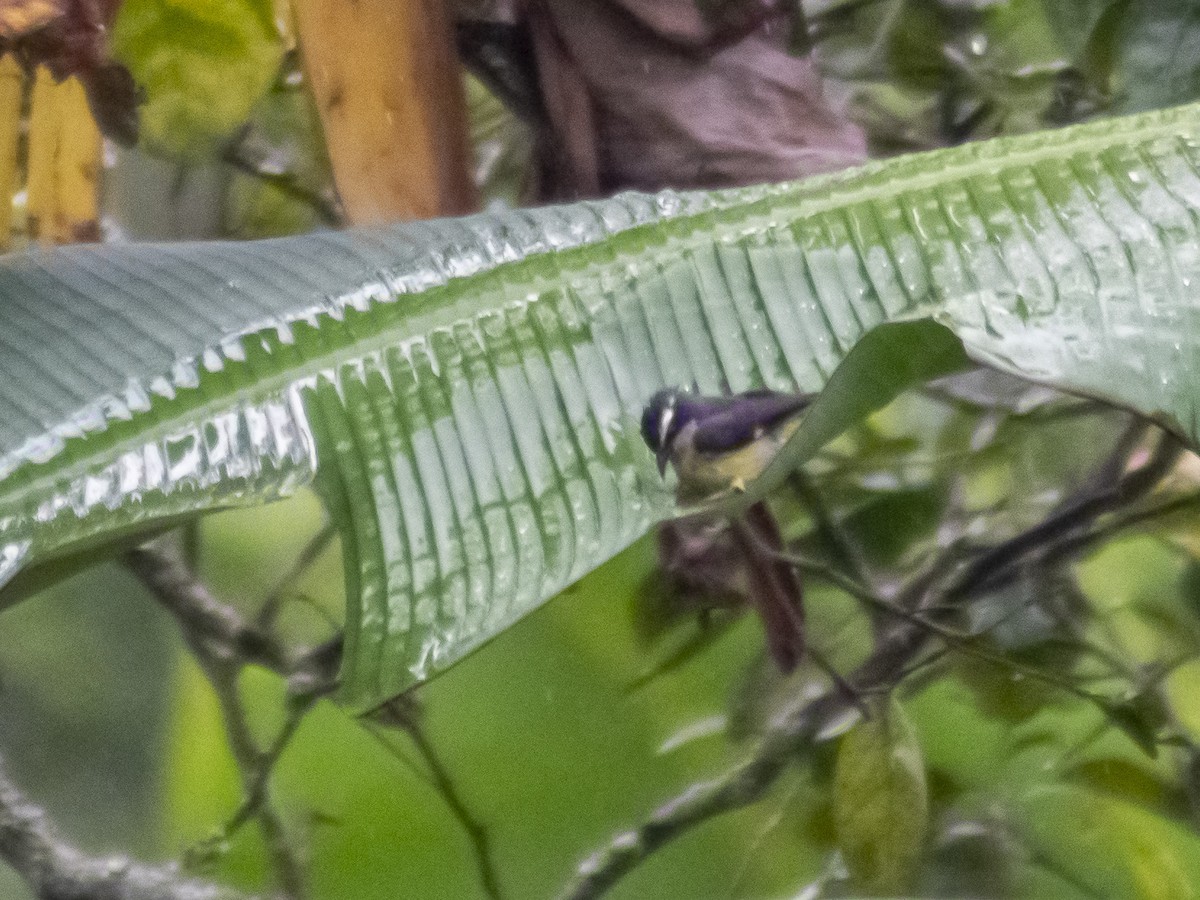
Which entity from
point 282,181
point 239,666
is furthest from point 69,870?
point 282,181

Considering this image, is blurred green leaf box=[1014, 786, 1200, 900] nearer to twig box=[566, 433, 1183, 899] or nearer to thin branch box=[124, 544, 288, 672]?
twig box=[566, 433, 1183, 899]

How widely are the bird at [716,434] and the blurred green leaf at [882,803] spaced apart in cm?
28

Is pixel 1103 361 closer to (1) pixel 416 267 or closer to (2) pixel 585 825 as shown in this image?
(1) pixel 416 267

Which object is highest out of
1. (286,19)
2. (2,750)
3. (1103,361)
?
(286,19)

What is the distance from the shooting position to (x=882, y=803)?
65 centimetres

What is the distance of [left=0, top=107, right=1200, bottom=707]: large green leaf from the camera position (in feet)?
1.15

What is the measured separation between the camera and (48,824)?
662mm

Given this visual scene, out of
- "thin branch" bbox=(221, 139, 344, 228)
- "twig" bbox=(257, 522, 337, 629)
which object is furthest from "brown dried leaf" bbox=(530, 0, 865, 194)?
"twig" bbox=(257, 522, 337, 629)

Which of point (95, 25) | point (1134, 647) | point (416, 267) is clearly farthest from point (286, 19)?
point (1134, 647)

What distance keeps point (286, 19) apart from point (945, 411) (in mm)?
472

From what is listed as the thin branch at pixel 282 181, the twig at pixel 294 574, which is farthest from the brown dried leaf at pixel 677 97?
the twig at pixel 294 574

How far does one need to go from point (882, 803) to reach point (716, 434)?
0.34 meters

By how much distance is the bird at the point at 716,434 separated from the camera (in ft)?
1.28

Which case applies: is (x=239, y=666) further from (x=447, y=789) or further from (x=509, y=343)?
(x=509, y=343)
